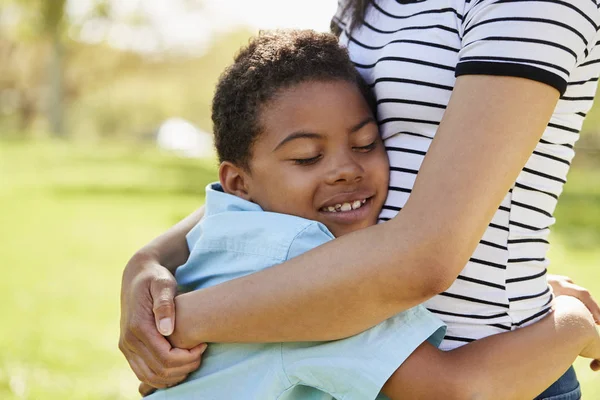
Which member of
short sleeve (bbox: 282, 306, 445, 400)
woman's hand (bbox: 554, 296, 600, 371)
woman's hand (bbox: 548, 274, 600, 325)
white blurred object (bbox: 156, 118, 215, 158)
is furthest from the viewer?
white blurred object (bbox: 156, 118, 215, 158)

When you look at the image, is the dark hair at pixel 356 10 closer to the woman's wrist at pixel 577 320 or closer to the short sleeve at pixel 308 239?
the short sleeve at pixel 308 239

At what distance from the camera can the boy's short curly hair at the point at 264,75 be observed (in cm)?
176

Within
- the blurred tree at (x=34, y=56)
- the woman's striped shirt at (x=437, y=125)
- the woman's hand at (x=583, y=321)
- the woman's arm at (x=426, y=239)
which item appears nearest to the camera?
the woman's arm at (x=426, y=239)

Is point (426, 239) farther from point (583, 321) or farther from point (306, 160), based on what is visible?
point (583, 321)

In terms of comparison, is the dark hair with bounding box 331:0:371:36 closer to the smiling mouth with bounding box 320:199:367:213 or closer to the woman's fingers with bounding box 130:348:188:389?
the smiling mouth with bounding box 320:199:367:213

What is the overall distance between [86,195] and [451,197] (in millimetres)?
9800

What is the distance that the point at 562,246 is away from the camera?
8.46 metres

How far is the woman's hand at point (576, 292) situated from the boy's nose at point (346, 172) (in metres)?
0.67

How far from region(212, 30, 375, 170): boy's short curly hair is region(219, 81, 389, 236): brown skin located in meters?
0.03

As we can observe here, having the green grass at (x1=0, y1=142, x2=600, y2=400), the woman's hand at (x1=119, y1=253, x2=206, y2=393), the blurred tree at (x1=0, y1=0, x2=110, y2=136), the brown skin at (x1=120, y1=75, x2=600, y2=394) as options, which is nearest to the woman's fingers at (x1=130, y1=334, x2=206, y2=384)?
the woman's hand at (x1=119, y1=253, x2=206, y2=393)

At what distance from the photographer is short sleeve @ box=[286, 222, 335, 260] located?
152cm

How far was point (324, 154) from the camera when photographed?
1713 mm

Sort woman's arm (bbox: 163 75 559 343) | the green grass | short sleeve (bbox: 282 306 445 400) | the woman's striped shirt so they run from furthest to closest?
the green grass < the woman's striped shirt < short sleeve (bbox: 282 306 445 400) < woman's arm (bbox: 163 75 559 343)

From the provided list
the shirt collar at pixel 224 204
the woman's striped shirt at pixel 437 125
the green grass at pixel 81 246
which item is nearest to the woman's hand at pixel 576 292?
the woman's striped shirt at pixel 437 125
